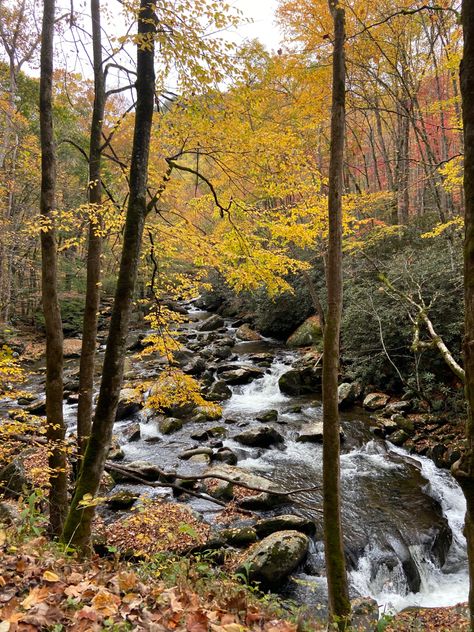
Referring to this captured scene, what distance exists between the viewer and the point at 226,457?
916 centimetres

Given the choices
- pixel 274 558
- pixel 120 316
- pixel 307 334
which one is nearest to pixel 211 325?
pixel 307 334

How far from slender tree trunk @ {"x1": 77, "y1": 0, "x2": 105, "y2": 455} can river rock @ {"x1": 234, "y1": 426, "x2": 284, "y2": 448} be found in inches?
188

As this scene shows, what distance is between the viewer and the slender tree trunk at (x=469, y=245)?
227 cm

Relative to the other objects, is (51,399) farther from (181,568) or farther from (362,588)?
(362,588)

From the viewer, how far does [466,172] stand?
Result: 7.75 feet

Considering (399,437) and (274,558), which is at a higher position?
(399,437)

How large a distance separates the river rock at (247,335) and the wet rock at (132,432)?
1055 cm

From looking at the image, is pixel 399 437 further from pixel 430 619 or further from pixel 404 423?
pixel 430 619

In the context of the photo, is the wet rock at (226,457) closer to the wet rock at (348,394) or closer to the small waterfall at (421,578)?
the small waterfall at (421,578)

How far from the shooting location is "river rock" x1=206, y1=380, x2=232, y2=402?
1309 cm

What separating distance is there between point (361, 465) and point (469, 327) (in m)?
7.61

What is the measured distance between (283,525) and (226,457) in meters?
2.78

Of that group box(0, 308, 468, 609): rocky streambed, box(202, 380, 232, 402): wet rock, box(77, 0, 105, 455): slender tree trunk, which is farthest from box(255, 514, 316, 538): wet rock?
box(202, 380, 232, 402): wet rock

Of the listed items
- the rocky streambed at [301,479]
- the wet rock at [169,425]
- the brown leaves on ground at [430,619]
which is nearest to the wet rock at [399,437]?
the rocky streambed at [301,479]
